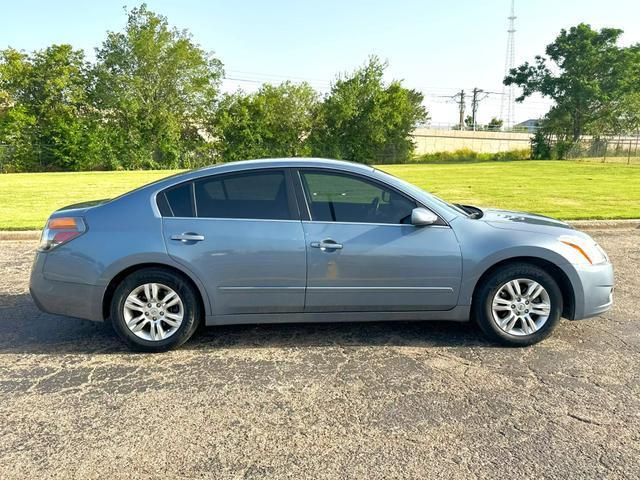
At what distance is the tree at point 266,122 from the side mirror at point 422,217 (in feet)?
106

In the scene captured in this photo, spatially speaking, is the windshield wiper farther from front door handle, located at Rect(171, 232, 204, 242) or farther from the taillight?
the taillight

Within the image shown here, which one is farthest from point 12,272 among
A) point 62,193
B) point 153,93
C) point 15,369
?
point 153,93

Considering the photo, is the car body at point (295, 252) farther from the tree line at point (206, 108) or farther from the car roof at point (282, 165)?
the tree line at point (206, 108)

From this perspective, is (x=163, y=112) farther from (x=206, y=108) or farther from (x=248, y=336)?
(x=248, y=336)

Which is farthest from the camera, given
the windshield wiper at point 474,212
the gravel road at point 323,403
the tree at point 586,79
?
the tree at point 586,79

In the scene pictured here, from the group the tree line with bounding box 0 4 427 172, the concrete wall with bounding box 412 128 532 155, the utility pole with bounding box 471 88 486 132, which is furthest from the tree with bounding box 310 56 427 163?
the utility pole with bounding box 471 88 486 132

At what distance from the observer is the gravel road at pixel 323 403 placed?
2264 millimetres

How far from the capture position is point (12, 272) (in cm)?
582

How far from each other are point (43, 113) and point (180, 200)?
35145 millimetres

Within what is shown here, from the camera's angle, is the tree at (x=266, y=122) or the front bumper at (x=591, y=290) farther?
the tree at (x=266, y=122)

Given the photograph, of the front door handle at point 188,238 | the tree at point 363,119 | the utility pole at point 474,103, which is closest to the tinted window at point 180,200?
the front door handle at point 188,238

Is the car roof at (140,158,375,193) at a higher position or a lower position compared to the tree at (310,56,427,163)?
lower

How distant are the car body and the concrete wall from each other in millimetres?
41548

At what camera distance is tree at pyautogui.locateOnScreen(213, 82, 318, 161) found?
35.7m
